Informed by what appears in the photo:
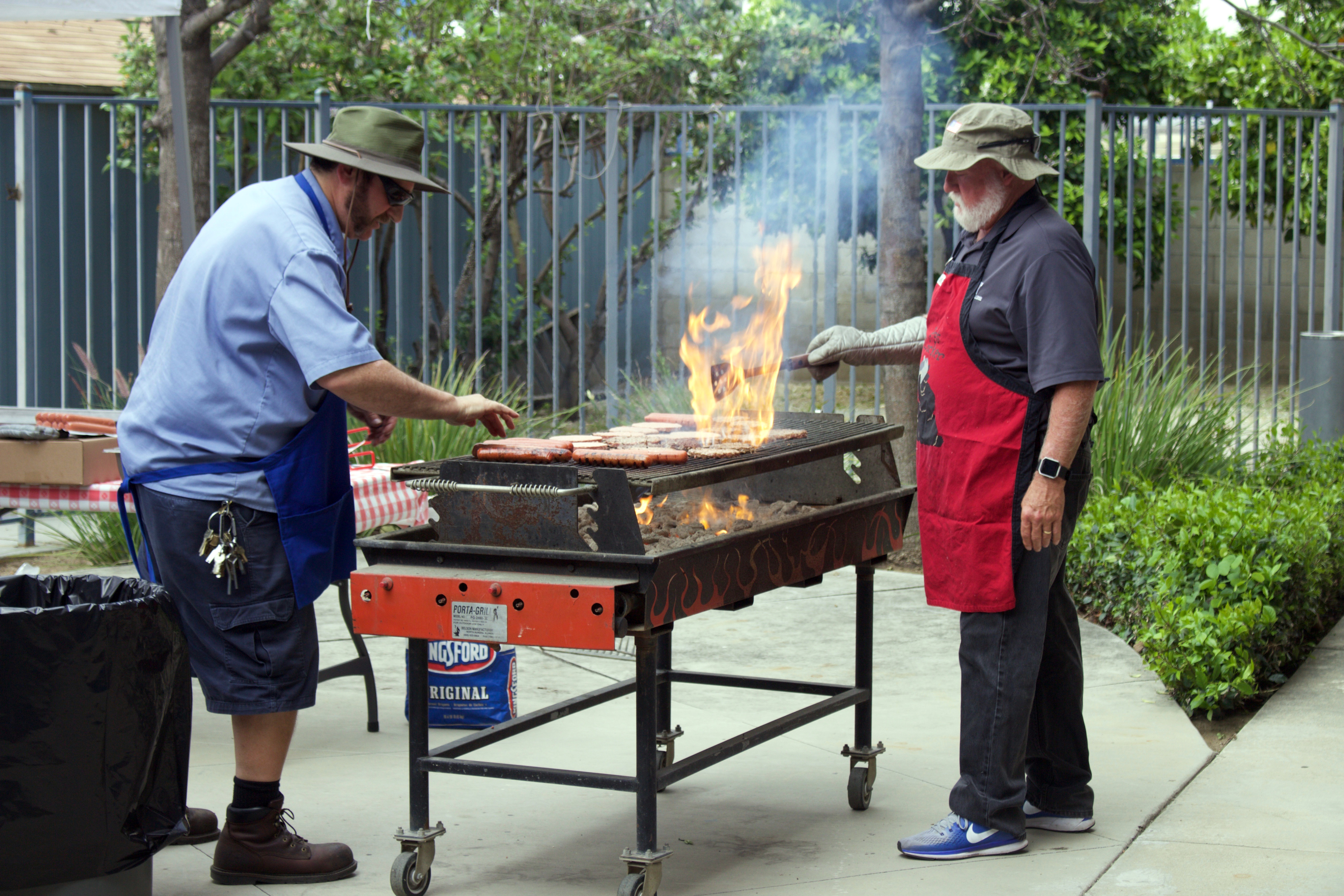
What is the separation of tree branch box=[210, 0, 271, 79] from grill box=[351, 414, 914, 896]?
6.73 metres

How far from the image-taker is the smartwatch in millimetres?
3734

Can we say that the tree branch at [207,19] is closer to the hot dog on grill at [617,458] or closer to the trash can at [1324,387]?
the hot dog on grill at [617,458]

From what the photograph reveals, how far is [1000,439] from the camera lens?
12.6 ft

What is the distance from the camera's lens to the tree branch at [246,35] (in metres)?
9.54

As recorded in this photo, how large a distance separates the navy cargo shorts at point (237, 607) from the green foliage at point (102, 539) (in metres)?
4.31

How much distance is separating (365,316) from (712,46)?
3849mm

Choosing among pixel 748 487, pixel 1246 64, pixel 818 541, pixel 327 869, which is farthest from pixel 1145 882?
pixel 1246 64

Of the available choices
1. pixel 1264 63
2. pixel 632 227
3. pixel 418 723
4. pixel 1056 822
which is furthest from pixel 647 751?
pixel 1264 63

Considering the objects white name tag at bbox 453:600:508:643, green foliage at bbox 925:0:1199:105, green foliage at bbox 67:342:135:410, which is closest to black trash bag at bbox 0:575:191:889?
white name tag at bbox 453:600:508:643

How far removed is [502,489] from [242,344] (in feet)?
2.43

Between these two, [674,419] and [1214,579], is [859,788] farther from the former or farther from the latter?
[1214,579]

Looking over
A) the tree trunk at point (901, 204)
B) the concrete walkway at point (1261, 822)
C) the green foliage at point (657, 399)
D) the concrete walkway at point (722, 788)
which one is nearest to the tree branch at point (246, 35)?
the green foliage at point (657, 399)

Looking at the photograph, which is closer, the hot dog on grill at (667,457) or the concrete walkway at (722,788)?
the hot dog on grill at (667,457)

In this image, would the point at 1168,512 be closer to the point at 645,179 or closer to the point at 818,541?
the point at 818,541
